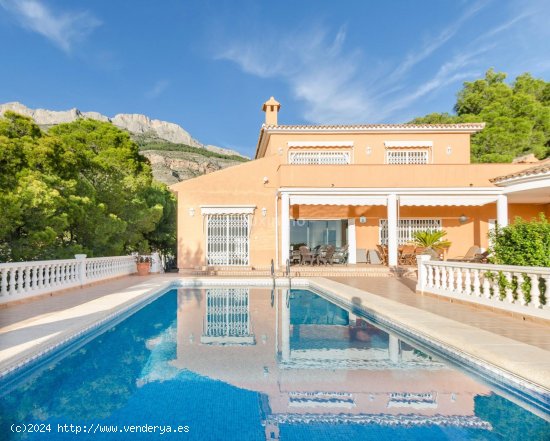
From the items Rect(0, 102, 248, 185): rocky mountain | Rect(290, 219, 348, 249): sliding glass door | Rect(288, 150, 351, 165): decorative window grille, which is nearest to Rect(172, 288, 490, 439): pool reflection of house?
Rect(288, 150, 351, 165): decorative window grille

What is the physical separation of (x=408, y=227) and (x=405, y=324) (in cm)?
1725

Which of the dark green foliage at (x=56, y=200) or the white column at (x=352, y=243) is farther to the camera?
the white column at (x=352, y=243)

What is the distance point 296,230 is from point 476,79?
31238mm

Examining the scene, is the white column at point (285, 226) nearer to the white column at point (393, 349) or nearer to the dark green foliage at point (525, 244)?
the dark green foliage at point (525, 244)

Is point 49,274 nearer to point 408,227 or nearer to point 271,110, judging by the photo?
point 271,110

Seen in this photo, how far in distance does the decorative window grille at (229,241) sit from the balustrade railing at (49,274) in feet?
16.9

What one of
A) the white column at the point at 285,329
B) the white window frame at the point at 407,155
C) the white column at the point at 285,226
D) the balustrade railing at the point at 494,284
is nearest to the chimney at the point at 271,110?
the white window frame at the point at 407,155

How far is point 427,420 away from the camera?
4664mm

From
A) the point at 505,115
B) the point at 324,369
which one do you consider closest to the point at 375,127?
the point at 324,369

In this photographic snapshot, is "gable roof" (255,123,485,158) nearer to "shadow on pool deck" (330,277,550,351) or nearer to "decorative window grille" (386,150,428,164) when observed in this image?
"decorative window grille" (386,150,428,164)

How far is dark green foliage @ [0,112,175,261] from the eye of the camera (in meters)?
13.9

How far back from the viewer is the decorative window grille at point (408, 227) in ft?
80.0

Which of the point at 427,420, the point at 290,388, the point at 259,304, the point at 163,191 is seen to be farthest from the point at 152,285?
the point at 163,191

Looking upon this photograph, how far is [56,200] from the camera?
14469 mm
